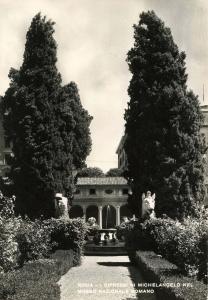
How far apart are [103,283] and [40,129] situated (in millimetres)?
18405

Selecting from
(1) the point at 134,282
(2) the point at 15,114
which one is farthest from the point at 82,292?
(2) the point at 15,114

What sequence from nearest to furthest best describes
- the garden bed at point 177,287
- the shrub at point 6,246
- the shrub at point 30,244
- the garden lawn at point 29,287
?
1. the garden bed at point 177,287
2. the garden lawn at point 29,287
3. the shrub at point 6,246
4. the shrub at point 30,244

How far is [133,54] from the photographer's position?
102ft

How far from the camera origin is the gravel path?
11547 mm

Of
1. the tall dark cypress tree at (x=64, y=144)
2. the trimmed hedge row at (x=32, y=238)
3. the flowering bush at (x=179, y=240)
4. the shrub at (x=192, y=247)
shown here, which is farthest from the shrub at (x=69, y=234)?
the tall dark cypress tree at (x=64, y=144)

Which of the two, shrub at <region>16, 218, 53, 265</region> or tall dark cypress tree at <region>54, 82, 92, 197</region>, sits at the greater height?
tall dark cypress tree at <region>54, 82, 92, 197</region>

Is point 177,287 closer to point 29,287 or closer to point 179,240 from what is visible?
point 29,287

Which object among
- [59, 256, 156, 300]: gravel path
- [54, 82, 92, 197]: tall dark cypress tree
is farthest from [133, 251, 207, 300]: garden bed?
[54, 82, 92, 197]: tall dark cypress tree

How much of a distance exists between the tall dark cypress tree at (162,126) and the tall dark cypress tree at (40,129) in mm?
4391

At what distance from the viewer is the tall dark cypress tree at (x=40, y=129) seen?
3062cm

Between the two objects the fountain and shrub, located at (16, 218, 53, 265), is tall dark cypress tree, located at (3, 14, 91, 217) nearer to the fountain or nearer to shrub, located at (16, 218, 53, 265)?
the fountain

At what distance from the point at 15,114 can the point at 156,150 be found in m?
9.87

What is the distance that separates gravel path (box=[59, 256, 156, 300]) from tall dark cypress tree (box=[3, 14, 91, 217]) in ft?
36.4

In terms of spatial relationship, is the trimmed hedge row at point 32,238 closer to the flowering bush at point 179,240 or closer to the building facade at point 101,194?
the flowering bush at point 179,240
